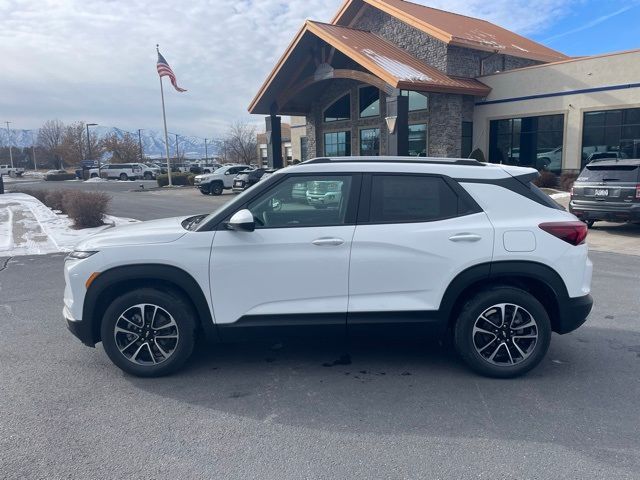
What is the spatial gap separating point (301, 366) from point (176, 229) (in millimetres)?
1573

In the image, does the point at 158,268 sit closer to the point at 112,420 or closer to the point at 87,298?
the point at 87,298

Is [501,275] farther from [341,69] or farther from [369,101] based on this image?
[369,101]

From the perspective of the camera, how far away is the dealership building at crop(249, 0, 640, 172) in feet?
64.2

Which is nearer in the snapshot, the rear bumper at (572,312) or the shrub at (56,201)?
the rear bumper at (572,312)

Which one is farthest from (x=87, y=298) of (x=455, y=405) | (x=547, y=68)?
(x=547, y=68)

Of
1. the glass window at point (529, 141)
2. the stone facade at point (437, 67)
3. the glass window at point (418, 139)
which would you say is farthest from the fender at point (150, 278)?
the glass window at point (418, 139)

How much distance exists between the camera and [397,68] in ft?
67.0

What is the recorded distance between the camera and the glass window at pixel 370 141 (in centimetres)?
2634

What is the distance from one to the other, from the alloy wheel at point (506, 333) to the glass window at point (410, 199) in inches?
34.2

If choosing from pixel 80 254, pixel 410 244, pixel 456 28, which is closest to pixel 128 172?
pixel 456 28

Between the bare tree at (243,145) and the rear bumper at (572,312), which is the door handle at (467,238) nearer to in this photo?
the rear bumper at (572,312)

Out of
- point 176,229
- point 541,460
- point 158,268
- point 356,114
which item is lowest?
point 541,460

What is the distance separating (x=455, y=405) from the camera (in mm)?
3535

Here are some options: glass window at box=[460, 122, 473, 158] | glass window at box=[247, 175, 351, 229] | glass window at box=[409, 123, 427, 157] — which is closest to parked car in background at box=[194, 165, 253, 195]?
glass window at box=[409, 123, 427, 157]
